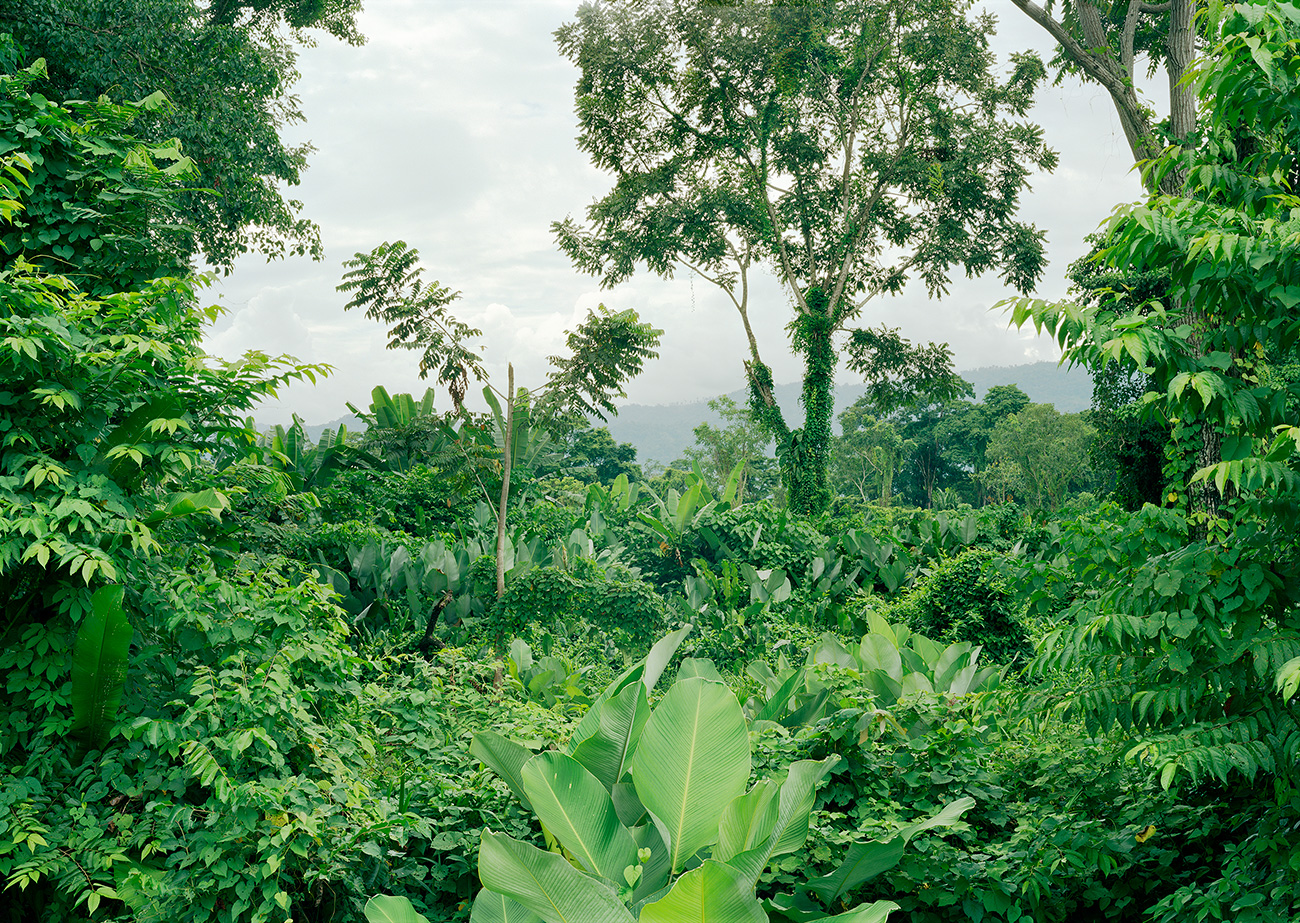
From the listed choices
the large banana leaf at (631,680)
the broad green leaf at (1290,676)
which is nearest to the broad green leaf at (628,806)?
the large banana leaf at (631,680)

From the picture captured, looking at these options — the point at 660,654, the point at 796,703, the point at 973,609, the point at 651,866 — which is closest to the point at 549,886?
the point at 651,866

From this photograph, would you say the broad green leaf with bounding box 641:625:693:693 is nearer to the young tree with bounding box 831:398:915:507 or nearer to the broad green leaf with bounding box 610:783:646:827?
the broad green leaf with bounding box 610:783:646:827

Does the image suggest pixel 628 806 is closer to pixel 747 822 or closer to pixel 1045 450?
pixel 747 822

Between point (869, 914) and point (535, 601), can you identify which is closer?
point (869, 914)

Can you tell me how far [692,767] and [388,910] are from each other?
1002mm

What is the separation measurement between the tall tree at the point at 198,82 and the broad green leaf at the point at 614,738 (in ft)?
20.4

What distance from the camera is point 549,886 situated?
7.11 feet

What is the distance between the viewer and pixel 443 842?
2.98 metres

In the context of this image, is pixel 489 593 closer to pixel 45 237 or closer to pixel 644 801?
pixel 45 237

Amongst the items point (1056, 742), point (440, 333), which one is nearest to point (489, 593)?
point (440, 333)

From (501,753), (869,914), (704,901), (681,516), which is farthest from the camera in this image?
(681,516)

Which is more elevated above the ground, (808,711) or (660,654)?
(660,654)

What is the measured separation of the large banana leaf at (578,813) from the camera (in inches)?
98.1

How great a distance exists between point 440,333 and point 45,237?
181 inches
